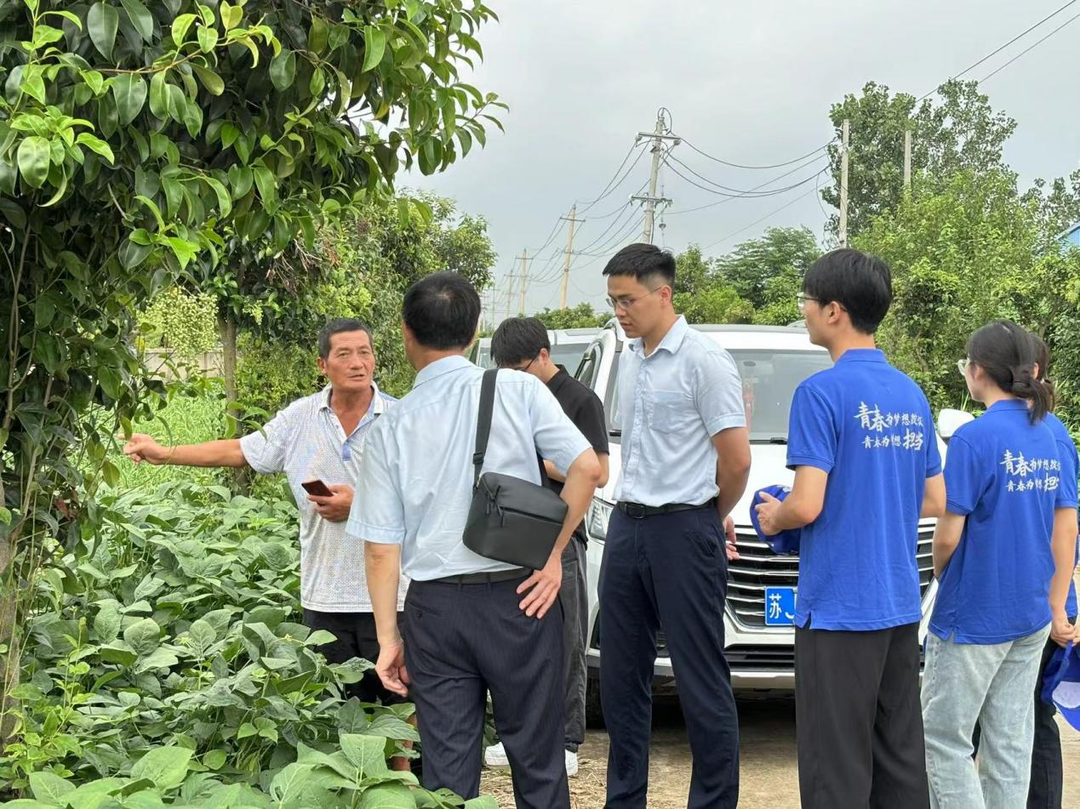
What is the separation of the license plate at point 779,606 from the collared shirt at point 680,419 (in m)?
1.31

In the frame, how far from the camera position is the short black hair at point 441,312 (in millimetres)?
3316

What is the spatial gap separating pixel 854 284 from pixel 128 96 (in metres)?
2.10

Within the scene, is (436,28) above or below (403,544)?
above

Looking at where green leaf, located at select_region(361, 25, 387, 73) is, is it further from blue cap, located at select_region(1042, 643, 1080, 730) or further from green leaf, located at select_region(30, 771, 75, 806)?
blue cap, located at select_region(1042, 643, 1080, 730)

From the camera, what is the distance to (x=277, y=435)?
14.6 ft

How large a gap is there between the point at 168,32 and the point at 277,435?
2.01 meters

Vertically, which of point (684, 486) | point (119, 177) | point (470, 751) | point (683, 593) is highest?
point (119, 177)

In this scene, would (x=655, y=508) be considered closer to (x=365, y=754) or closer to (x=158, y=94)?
(x=365, y=754)

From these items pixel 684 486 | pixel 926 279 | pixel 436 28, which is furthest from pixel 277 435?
pixel 926 279

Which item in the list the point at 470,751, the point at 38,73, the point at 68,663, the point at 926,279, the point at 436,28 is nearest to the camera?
the point at 38,73

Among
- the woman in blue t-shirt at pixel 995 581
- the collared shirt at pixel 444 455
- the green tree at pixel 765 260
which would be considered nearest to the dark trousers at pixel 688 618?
the woman in blue t-shirt at pixel 995 581

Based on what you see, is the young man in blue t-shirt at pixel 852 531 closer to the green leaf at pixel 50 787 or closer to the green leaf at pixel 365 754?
the green leaf at pixel 365 754

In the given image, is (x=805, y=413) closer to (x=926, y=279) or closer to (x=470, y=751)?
(x=470, y=751)

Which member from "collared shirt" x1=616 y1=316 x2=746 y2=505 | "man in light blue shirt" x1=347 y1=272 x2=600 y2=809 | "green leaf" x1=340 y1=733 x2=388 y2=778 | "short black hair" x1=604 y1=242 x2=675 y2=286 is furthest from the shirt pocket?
"green leaf" x1=340 y1=733 x2=388 y2=778
